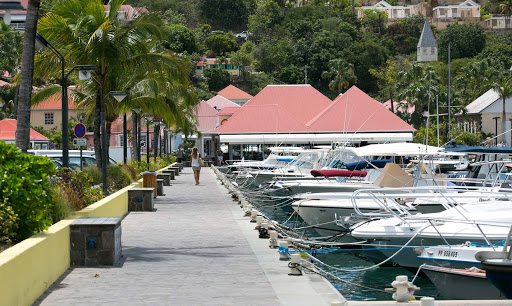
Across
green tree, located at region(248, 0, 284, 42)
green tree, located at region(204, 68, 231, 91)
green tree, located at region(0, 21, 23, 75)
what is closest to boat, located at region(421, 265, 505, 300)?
green tree, located at region(0, 21, 23, 75)

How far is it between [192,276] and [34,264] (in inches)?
109

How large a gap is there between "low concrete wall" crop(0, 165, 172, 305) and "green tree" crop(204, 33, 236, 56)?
154216mm

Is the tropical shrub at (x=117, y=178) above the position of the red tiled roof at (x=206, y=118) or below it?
below

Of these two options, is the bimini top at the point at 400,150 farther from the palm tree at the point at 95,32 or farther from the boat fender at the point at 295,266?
the boat fender at the point at 295,266

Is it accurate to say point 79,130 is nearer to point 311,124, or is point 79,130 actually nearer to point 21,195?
point 21,195

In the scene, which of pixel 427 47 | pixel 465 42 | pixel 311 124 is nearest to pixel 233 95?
pixel 427 47

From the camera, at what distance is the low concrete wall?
27.5 feet

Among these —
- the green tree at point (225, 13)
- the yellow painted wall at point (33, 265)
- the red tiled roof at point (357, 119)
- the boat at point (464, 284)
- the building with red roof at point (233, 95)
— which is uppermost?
the green tree at point (225, 13)

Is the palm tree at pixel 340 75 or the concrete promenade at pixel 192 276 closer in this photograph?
the concrete promenade at pixel 192 276

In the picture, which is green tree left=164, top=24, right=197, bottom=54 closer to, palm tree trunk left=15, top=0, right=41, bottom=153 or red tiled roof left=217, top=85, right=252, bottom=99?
red tiled roof left=217, top=85, right=252, bottom=99

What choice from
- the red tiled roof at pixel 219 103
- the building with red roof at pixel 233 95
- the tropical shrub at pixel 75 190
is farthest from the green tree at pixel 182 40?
the tropical shrub at pixel 75 190

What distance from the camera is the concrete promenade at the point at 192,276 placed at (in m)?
9.84

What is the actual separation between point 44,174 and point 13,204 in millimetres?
874

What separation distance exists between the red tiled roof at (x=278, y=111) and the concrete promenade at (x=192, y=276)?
151ft
